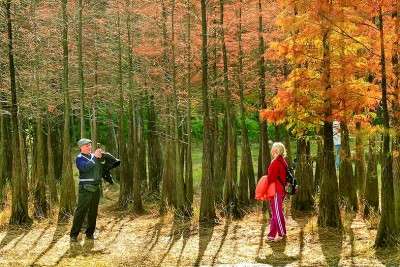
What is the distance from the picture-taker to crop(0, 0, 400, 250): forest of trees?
32.2 feet

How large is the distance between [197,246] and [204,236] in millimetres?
888

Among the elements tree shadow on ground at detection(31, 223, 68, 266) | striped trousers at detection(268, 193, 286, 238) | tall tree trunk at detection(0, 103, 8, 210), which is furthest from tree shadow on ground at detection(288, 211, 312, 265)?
tall tree trunk at detection(0, 103, 8, 210)

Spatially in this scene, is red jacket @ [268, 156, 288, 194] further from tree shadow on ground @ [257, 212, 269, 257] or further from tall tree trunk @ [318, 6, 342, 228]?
tall tree trunk @ [318, 6, 342, 228]

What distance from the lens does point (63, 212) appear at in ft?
45.8

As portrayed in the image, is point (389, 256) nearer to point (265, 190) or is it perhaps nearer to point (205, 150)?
point (265, 190)

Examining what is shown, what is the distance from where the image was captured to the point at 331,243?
9.93 meters

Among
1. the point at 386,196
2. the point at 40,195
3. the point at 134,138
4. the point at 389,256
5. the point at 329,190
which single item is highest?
the point at 134,138

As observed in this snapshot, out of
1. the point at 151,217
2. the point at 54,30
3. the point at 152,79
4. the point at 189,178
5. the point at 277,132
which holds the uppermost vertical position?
the point at 54,30

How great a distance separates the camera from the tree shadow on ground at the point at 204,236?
9.74 metres

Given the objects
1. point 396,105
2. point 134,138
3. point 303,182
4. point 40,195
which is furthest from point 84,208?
point 134,138

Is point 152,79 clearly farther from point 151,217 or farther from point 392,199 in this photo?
point 392,199

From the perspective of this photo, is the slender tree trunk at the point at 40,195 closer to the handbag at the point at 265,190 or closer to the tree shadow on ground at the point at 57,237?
the tree shadow on ground at the point at 57,237

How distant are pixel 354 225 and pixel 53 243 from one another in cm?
637

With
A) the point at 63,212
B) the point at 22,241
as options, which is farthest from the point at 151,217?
the point at 22,241
